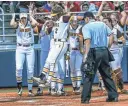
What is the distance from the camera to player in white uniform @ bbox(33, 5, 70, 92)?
37.8 feet

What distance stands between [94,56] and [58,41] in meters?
2.11

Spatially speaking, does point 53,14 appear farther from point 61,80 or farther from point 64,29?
point 61,80

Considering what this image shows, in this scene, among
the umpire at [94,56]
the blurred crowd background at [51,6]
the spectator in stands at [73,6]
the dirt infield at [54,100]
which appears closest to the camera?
the umpire at [94,56]

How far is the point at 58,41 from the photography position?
11.7 metres

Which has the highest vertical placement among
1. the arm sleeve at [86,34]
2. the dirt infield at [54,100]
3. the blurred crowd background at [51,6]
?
the blurred crowd background at [51,6]

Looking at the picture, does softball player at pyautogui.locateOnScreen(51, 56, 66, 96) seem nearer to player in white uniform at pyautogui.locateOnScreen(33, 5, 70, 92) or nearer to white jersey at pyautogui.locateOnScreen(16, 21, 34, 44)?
player in white uniform at pyautogui.locateOnScreen(33, 5, 70, 92)

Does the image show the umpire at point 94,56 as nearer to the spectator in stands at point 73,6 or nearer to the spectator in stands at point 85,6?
the spectator in stands at point 85,6

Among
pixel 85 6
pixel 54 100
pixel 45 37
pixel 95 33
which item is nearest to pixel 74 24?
pixel 45 37

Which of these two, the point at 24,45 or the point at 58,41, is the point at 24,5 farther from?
the point at 58,41

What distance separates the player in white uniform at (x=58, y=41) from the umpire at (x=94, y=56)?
1762 millimetres

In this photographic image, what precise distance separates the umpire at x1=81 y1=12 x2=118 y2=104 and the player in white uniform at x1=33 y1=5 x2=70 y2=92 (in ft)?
5.78

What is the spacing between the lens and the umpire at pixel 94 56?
9672 millimetres

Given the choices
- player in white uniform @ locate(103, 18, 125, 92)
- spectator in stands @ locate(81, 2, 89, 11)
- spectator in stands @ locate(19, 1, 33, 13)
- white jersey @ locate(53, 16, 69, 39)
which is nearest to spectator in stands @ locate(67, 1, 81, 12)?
spectator in stands @ locate(81, 2, 89, 11)

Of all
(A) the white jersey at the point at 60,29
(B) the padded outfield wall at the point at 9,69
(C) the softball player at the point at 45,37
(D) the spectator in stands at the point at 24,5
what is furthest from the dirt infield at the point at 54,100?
(D) the spectator in stands at the point at 24,5
